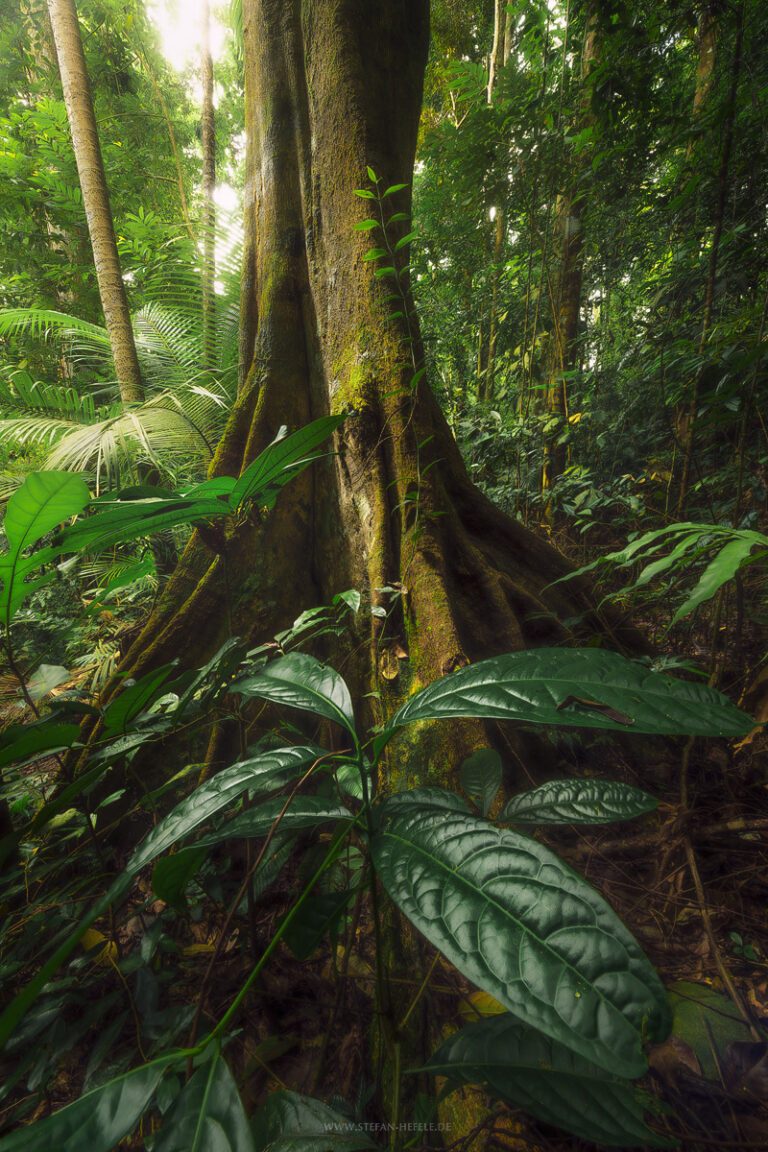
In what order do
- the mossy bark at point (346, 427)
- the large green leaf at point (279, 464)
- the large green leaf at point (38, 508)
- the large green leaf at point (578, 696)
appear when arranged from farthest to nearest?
the mossy bark at point (346, 427)
the large green leaf at point (279, 464)
the large green leaf at point (38, 508)
the large green leaf at point (578, 696)

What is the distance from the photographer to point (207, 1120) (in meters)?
0.37

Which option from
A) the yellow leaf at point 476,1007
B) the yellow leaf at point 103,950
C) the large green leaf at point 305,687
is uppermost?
the large green leaf at point 305,687

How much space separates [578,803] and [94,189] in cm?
458

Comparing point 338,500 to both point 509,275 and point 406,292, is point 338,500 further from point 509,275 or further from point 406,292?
point 509,275

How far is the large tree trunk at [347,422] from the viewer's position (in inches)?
53.5

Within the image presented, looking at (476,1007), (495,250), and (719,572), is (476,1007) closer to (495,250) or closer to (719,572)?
(719,572)

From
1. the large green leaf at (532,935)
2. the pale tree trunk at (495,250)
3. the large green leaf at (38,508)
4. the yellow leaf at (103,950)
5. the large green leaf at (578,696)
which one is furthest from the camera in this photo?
the pale tree trunk at (495,250)

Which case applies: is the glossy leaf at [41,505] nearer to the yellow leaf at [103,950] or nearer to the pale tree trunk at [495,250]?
the yellow leaf at [103,950]

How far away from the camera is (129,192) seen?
5.85 meters

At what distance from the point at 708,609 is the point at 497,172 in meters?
2.65

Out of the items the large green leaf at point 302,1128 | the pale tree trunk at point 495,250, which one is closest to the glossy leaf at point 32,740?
the large green leaf at point 302,1128

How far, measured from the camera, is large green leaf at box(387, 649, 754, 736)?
0.44m

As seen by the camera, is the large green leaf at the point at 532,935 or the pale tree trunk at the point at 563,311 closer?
the large green leaf at the point at 532,935
